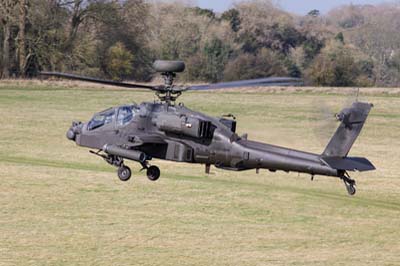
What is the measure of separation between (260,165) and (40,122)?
4799 centimetres

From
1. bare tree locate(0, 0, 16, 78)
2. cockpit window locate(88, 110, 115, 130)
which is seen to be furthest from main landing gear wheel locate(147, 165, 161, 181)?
bare tree locate(0, 0, 16, 78)

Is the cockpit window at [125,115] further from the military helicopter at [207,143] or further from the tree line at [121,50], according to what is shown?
the tree line at [121,50]

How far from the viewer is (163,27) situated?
12438 cm

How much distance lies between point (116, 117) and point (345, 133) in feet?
22.7

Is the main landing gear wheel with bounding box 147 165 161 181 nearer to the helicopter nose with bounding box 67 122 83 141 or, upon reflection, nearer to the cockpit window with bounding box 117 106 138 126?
the cockpit window with bounding box 117 106 138 126

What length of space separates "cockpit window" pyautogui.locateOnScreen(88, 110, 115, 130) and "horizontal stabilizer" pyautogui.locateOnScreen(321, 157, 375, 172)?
6.57 meters

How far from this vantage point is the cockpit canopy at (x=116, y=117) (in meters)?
29.4

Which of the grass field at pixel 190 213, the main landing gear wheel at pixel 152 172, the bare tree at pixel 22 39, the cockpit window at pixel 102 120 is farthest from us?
the bare tree at pixel 22 39

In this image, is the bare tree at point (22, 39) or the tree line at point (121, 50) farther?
the bare tree at point (22, 39)

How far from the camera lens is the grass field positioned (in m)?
36.3

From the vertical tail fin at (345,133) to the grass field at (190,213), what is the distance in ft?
3.17

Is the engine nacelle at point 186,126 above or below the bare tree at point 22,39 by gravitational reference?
above

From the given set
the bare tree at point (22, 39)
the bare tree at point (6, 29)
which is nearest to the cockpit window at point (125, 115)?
the bare tree at point (22, 39)

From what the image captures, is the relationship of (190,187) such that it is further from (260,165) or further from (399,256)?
(260,165)
